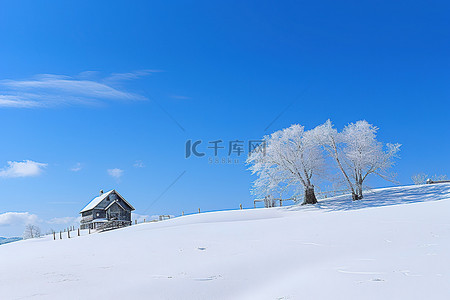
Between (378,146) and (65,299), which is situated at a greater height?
(378,146)

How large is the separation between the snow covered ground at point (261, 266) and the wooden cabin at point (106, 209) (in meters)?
35.0

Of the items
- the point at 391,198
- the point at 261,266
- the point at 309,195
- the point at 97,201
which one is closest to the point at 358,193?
the point at 391,198

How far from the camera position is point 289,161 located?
3591 centimetres

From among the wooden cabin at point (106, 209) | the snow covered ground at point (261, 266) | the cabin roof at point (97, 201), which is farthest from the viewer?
the cabin roof at point (97, 201)

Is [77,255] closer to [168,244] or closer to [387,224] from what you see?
[168,244]

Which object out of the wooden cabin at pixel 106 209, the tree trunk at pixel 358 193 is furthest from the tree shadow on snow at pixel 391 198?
the wooden cabin at pixel 106 209

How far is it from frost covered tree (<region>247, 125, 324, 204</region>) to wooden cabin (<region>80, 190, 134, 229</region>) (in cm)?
2234

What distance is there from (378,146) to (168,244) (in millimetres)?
30145

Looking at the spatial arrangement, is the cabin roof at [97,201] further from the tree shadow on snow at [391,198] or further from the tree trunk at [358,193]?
the tree trunk at [358,193]

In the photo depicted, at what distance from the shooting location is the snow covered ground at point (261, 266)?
7539 millimetres

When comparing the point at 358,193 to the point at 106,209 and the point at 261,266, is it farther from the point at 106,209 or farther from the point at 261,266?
the point at 106,209

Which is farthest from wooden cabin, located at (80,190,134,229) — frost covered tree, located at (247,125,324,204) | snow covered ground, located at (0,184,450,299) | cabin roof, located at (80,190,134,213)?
snow covered ground, located at (0,184,450,299)

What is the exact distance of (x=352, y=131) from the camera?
38281 mm

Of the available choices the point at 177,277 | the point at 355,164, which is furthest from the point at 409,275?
the point at 355,164
